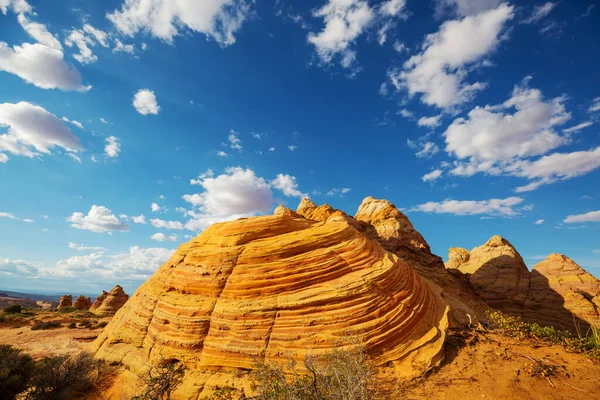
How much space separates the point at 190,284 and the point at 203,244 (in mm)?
2947

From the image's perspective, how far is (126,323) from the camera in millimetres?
17266

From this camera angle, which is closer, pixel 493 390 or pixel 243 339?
pixel 493 390

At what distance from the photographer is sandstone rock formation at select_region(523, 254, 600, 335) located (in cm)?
3319

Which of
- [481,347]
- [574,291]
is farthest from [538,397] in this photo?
[574,291]

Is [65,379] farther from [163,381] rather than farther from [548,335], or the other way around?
[548,335]

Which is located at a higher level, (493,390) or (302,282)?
(302,282)

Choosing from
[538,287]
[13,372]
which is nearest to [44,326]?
[13,372]

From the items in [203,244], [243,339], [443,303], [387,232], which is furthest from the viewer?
[387,232]

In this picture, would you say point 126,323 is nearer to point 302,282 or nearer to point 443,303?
point 302,282

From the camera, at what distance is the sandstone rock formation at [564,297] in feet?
109

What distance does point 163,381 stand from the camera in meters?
12.2

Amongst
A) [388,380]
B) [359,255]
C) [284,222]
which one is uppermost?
[284,222]

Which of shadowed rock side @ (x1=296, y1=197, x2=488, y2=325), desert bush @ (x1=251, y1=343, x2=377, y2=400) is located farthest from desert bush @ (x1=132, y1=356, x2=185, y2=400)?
shadowed rock side @ (x1=296, y1=197, x2=488, y2=325)

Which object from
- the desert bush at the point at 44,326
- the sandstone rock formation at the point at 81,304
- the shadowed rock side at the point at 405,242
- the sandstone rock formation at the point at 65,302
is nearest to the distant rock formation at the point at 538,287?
the shadowed rock side at the point at 405,242
